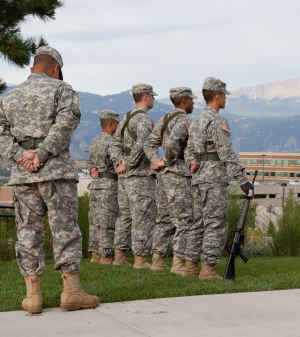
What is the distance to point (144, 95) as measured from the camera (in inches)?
340

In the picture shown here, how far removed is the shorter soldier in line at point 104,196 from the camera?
9531mm

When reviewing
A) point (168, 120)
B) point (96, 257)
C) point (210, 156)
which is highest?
point (168, 120)

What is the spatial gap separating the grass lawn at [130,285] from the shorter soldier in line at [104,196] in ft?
4.19

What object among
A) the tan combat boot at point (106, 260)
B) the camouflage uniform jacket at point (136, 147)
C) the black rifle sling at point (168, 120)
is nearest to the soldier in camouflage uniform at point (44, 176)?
the black rifle sling at point (168, 120)

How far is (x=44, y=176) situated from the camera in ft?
16.6

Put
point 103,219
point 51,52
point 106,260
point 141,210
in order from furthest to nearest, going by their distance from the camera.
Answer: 1. point 103,219
2. point 106,260
3. point 141,210
4. point 51,52

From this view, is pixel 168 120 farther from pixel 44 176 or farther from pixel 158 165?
pixel 44 176

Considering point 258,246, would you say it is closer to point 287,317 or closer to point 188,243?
point 188,243

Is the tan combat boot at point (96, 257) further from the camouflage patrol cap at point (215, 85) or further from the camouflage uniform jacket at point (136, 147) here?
the camouflage patrol cap at point (215, 85)

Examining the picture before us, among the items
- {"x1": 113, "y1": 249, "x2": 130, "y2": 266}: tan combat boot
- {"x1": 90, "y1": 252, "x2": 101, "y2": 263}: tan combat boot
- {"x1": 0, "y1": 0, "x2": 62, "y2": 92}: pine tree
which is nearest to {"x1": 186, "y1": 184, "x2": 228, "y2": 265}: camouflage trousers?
{"x1": 113, "y1": 249, "x2": 130, "y2": 266}: tan combat boot

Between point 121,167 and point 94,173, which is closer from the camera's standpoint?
point 121,167

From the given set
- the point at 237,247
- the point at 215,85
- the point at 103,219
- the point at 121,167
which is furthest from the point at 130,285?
the point at 103,219

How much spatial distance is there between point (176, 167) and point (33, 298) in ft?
10.5

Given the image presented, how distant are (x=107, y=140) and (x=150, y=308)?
16.2ft
